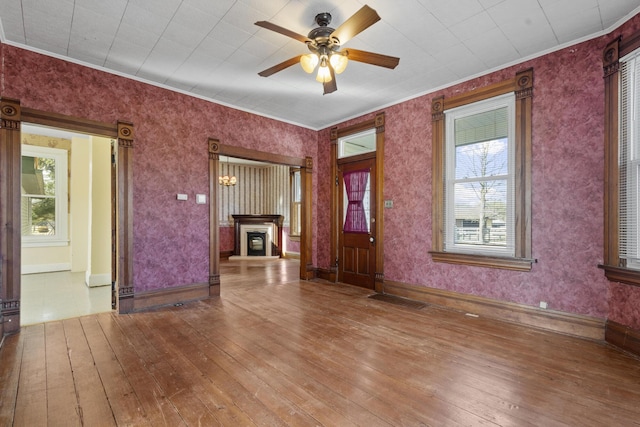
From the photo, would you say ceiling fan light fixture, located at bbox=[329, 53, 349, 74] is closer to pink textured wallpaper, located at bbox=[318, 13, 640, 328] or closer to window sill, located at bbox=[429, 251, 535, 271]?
pink textured wallpaper, located at bbox=[318, 13, 640, 328]

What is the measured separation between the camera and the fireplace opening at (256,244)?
982cm

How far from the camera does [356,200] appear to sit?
18.5 ft

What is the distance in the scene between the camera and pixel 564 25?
9.75ft

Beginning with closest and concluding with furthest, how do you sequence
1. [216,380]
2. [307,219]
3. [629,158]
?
[216,380], [629,158], [307,219]

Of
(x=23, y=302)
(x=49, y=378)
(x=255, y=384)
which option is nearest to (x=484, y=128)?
(x=255, y=384)

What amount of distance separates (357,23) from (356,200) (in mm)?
3513

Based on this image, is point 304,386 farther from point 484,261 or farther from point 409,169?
point 409,169

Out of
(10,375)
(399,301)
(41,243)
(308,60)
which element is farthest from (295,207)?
(10,375)

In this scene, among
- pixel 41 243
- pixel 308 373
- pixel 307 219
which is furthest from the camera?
pixel 41 243

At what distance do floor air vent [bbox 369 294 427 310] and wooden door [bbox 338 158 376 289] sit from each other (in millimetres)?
446

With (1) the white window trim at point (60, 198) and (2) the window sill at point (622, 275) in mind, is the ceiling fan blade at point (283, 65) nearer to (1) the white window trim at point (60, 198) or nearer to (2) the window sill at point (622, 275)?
(2) the window sill at point (622, 275)

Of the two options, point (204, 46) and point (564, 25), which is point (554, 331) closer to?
point (564, 25)

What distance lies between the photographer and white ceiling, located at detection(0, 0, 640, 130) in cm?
270

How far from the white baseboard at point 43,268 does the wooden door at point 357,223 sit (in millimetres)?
6113
